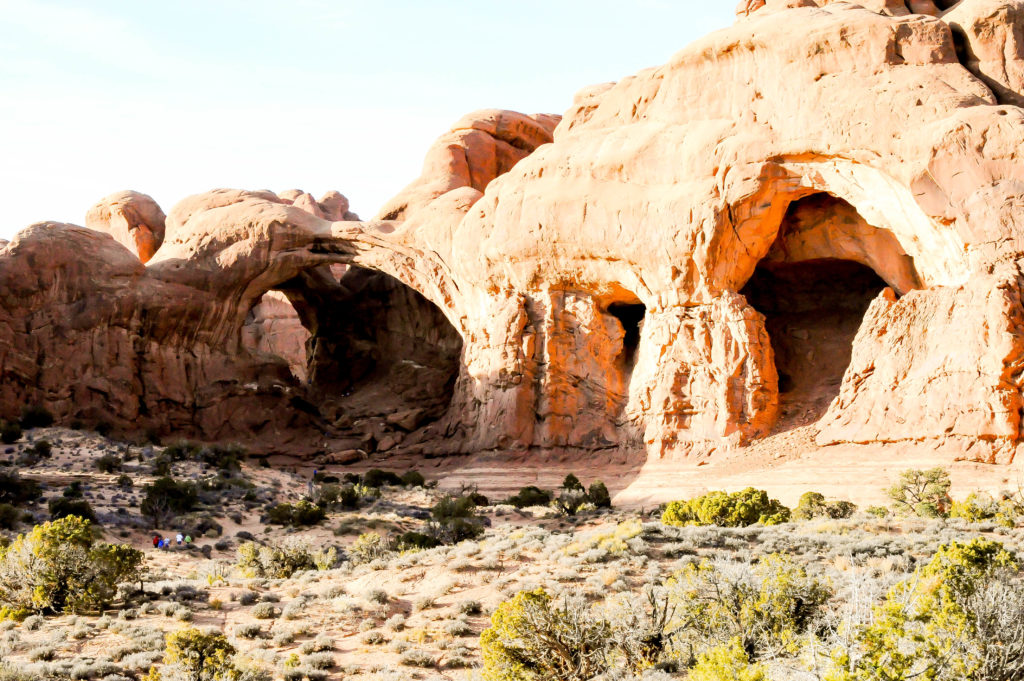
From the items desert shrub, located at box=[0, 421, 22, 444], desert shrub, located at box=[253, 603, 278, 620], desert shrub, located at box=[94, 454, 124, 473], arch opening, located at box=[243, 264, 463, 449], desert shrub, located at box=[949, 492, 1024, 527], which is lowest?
desert shrub, located at box=[253, 603, 278, 620]

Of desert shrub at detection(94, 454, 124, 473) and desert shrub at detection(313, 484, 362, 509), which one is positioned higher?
desert shrub at detection(94, 454, 124, 473)

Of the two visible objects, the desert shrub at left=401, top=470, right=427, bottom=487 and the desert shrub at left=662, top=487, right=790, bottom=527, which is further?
the desert shrub at left=401, top=470, right=427, bottom=487

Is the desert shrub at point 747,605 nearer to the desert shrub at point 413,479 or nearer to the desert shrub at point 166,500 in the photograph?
the desert shrub at point 166,500

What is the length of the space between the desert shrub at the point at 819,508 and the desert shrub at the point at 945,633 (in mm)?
12742

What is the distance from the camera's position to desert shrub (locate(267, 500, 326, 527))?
3047 cm

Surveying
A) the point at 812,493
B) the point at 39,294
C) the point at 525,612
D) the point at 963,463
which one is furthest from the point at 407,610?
the point at 39,294

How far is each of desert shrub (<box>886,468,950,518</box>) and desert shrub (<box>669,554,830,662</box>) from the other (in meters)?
11.8

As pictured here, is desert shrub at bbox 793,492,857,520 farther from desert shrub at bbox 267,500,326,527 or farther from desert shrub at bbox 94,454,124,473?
desert shrub at bbox 94,454,124,473

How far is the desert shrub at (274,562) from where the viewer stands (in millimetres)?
22703

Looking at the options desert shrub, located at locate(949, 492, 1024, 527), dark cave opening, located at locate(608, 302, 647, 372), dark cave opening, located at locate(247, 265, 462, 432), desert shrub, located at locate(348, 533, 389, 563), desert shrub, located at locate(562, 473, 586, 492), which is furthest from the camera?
dark cave opening, located at locate(247, 265, 462, 432)

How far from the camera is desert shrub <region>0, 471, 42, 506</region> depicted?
2989 centimetres

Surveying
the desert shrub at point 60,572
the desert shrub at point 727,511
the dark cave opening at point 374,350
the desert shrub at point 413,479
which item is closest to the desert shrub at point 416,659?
the desert shrub at point 60,572

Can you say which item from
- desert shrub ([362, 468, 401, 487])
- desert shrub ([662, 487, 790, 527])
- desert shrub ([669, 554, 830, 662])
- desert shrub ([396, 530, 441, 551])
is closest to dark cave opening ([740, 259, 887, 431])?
desert shrub ([662, 487, 790, 527])

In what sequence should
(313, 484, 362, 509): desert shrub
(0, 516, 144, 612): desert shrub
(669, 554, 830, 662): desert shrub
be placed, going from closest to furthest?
(669, 554, 830, 662): desert shrub
(0, 516, 144, 612): desert shrub
(313, 484, 362, 509): desert shrub
